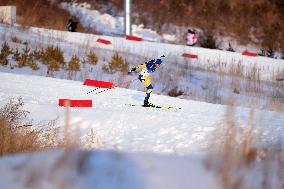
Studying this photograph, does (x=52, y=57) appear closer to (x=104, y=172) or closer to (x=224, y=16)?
(x=104, y=172)

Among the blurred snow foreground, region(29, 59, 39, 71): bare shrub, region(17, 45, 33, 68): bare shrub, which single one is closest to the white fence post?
region(17, 45, 33, 68): bare shrub

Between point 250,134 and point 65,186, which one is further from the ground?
point 250,134

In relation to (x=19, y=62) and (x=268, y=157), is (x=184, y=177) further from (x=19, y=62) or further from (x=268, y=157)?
(x=19, y=62)

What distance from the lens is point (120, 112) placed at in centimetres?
694

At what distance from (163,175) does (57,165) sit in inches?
16.4

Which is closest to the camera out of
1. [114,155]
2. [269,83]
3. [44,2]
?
[114,155]

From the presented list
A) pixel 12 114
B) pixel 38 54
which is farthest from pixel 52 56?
pixel 12 114

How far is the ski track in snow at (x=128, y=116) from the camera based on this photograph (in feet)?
18.6

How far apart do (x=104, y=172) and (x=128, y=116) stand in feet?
15.0

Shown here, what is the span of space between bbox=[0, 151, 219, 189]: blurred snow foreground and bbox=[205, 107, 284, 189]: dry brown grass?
0.22 feet

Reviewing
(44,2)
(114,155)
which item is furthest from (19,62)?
(44,2)

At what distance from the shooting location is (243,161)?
236 cm

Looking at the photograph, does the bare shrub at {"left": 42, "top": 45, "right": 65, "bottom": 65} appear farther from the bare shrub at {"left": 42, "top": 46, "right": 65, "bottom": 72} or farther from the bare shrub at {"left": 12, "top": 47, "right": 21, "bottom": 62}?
the bare shrub at {"left": 12, "top": 47, "right": 21, "bottom": 62}

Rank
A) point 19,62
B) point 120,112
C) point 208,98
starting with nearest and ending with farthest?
1. point 120,112
2. point 208,98
3. point 19,62
